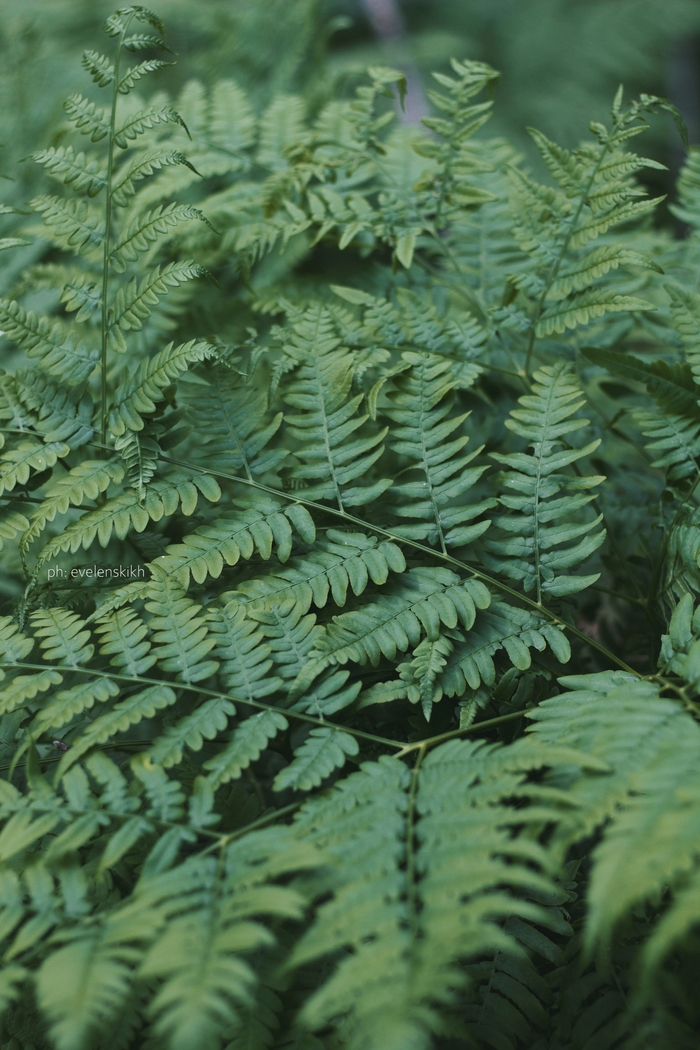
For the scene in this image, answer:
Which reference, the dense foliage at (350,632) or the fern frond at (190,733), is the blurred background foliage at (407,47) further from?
the fern frond at (190,733)

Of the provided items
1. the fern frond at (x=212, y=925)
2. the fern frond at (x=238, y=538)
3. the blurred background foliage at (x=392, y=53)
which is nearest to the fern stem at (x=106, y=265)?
the fern frond at (x=238, y=538)

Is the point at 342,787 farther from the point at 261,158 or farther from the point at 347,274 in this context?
the point at 261,158

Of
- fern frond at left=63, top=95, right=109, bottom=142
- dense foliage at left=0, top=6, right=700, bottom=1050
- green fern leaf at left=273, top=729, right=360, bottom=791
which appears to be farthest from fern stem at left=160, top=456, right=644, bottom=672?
fern frond at left=63, top=95, right=109, bottom=142

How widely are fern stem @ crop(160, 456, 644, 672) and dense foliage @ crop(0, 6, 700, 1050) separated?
10 millimetres

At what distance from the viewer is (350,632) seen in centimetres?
111

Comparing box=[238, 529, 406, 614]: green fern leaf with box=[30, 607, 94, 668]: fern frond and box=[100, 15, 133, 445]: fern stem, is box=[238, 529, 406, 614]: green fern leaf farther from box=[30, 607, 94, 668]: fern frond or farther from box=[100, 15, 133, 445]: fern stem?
box=[100, 15, 133, 445]: fern stem

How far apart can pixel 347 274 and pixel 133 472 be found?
90cm

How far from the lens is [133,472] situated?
1.24 m

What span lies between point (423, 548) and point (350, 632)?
0.62 ft

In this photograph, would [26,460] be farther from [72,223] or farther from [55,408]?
[72,223]

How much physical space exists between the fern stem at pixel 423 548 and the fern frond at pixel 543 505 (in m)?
0.03

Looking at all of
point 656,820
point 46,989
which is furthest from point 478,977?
point 46,989

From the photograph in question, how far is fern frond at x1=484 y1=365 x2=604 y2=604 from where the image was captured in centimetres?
120

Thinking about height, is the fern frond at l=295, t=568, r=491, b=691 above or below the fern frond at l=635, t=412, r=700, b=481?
below
